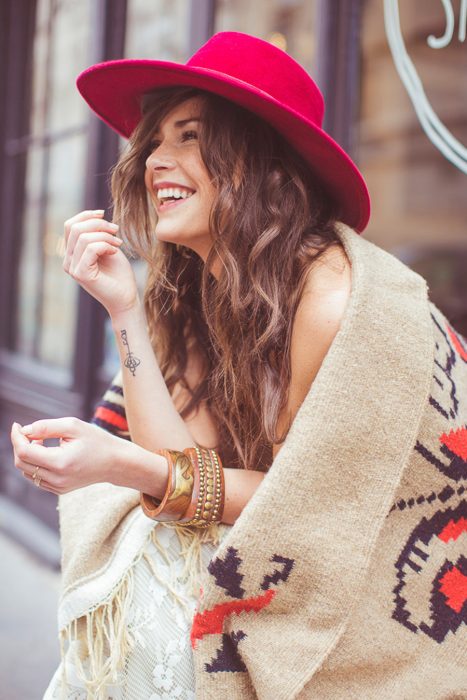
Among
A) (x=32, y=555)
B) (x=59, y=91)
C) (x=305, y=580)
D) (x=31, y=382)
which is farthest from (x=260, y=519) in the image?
(x=59, y=91)

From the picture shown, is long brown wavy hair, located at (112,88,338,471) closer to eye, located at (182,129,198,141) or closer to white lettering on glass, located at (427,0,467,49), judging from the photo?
eye, located at (182,129,198,141)

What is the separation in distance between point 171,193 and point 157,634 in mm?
981

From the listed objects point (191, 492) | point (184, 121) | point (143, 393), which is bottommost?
point (191, 492)

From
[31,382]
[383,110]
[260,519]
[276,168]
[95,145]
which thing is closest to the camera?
[260,519]

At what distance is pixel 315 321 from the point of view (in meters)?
1.61

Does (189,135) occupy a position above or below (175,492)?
above

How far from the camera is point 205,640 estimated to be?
1.53m

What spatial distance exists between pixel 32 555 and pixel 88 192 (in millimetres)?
1820

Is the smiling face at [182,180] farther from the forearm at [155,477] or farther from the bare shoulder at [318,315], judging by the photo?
the forearm at [155,477]

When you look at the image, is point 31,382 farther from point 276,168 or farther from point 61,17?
point 276,168

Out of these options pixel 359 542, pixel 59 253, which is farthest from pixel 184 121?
pixel 59 253

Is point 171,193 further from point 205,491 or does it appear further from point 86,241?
point 205,491

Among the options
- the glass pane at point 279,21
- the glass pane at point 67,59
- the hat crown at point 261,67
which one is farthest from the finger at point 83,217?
the glass pane at point 67,59

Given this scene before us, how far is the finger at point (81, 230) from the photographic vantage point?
1.81m
